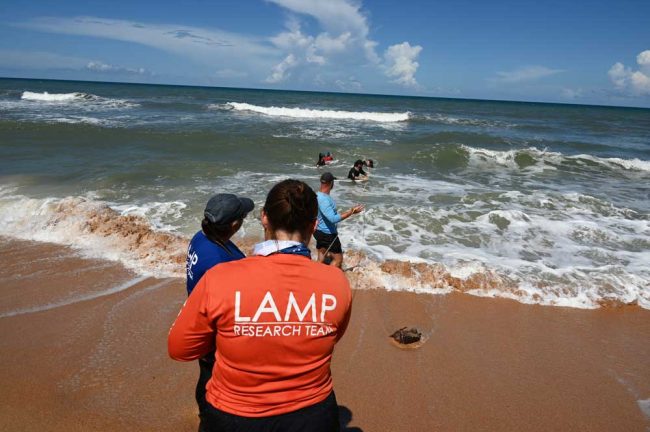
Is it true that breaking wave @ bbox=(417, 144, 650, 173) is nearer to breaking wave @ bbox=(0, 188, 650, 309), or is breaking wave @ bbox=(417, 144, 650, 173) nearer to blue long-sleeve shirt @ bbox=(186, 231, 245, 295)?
breaking wave @ bbox=(0, 188, 650, 309)

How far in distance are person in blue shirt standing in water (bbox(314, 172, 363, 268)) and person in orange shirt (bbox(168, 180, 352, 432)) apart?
11.0ft

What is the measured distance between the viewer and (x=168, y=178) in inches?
453

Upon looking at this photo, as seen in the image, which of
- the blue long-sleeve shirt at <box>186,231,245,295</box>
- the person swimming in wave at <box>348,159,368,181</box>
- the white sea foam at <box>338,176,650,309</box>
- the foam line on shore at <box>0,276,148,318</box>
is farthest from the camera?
the person swimming in wave at <box>348,159,368,181</box>

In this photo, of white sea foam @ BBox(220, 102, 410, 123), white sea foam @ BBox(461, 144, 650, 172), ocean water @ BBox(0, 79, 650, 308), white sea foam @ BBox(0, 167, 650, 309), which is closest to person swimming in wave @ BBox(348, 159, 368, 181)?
ocean water @ BBox(0, 79, 650, 308)

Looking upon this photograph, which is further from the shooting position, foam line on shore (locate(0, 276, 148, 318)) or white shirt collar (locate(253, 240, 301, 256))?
foam line on shore (locate(0, 276, 148, 318))

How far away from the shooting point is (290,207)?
1.53 m

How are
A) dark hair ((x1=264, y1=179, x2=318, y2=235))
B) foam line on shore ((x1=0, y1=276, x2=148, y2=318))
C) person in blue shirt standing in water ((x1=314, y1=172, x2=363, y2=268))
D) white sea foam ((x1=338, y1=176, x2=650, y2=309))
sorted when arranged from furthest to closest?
white sea foam ((x1=338, y1=176, x2=650, y2=309))
person in blue shirt standing in water ((x1=314, y1=172, x2=363, y2=268))
foam line on shore ((x1=0, y1=276, x2=148, y2=318))
dark hair ((x1=264, y1=179, x2=318, y2=235))

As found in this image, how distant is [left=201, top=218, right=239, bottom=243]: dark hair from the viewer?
218 cm

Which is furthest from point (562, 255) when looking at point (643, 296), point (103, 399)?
point (103, 399)

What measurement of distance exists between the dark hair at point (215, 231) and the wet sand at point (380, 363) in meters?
1.75

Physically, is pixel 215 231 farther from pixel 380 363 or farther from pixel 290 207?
pixel 380 363

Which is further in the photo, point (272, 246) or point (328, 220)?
point (328, 220)

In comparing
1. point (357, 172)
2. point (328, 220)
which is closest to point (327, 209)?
point (328, 220)

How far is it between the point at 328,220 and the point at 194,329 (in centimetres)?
373
